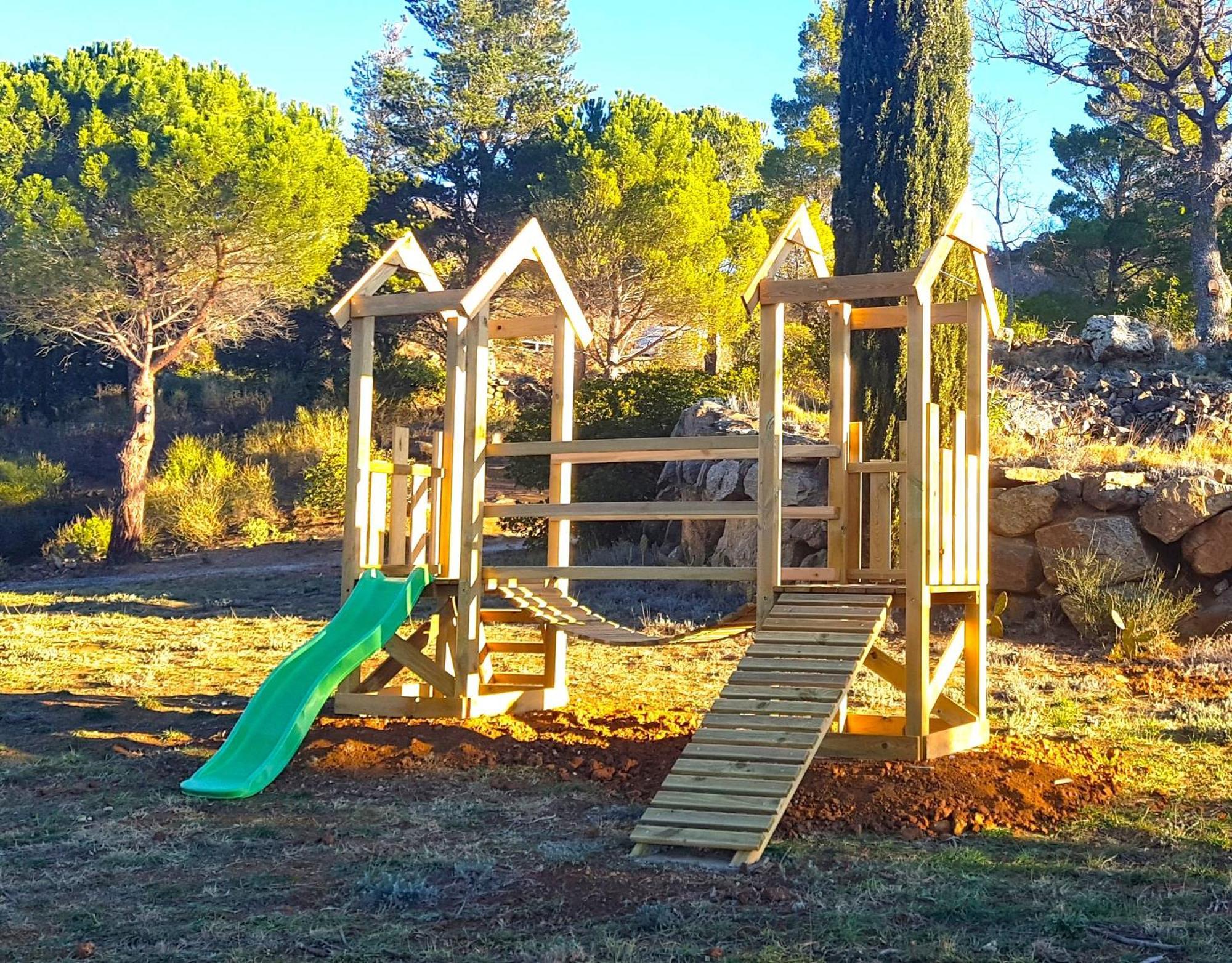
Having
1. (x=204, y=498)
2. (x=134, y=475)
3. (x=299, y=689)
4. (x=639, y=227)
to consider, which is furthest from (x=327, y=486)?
(x=299, y=689)

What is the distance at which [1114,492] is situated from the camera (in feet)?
36.5

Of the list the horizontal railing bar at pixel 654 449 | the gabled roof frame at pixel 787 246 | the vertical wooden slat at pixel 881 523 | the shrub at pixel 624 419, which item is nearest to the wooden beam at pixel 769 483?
the horizontal railing bar at pixel 654 449

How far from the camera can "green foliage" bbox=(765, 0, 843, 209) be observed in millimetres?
31266

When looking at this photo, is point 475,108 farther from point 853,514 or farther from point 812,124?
point 853,514

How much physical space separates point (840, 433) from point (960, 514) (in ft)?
3.01

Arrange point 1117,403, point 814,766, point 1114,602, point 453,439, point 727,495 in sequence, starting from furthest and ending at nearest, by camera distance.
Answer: point 1117,403, point 727,495, point 1114,602, point 453,439, point 814,766

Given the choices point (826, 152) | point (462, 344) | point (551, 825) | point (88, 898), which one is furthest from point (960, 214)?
point (826, 152)

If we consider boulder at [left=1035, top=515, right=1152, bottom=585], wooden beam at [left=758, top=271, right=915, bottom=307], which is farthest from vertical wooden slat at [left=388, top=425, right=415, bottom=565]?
boulder at [left=1035, top=515, right=1152, bottom=585]

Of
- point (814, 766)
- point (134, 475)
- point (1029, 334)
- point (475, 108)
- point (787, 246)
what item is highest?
point (475, 108)

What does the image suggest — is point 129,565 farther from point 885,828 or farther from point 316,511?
point 885,828

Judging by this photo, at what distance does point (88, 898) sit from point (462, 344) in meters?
4.13

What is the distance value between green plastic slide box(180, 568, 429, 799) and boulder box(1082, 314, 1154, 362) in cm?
1309

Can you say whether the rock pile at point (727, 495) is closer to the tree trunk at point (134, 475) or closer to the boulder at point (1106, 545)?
the boulder at point (1106, 545)

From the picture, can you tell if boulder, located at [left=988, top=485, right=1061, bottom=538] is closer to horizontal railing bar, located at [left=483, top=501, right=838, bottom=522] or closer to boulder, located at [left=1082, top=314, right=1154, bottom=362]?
horizontal railing bar, located at [left=483, top=501, right=838, bottom=522]
